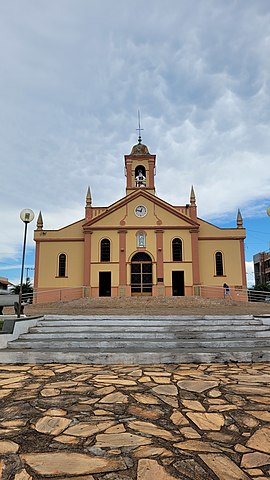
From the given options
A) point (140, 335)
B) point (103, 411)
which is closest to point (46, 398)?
point (103, 411)

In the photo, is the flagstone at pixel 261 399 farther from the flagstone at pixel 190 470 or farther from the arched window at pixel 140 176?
the arched window at pixel 140 176

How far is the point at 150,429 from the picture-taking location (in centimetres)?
275

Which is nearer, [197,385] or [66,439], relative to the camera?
[66,439]

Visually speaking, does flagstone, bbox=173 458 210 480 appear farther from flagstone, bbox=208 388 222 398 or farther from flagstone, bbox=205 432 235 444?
flagstone, bbox=208 388 222 398

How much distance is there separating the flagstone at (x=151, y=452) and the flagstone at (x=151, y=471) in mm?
81

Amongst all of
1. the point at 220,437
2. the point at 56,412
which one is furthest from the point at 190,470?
the point at 56,412

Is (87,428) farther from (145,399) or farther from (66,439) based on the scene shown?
(145,399)

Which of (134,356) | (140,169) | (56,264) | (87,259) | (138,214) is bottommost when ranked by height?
(134,356)

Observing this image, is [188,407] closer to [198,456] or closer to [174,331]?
[198,456]

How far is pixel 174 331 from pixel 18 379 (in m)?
3.65

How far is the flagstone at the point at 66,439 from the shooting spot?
2.51 m

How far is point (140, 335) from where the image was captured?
678 centimetres

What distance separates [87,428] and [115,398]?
834mm

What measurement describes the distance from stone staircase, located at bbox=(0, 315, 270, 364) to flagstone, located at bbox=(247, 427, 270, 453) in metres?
2.70
